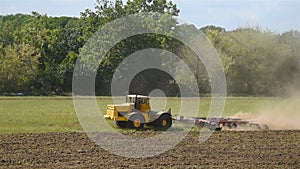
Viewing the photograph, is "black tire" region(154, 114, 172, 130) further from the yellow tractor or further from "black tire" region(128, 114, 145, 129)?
"black tire" region(128, 114, 145, 129)

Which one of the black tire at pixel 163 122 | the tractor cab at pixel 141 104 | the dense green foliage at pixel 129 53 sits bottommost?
the black tire at pixel 163 122

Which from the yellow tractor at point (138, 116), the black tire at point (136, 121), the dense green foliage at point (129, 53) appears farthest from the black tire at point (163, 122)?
the dense green foliage at point (129, 53)

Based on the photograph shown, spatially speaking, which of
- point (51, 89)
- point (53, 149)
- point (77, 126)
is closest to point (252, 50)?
point (77, 126)

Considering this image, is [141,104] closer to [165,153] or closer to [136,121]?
[136,121]

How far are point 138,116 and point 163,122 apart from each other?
1.22 metres

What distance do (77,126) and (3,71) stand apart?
124 ft

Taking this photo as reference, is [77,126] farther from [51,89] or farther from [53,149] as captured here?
[51,89]

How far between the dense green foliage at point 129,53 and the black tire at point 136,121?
1143 cm

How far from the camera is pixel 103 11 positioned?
65.8m

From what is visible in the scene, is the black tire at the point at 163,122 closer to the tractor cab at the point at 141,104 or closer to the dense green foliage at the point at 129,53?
the tractor cab at the point at 141,104

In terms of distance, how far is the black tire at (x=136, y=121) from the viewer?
23.5 meters

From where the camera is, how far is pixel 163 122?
24.0 meters

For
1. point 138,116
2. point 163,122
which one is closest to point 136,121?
point 138,116

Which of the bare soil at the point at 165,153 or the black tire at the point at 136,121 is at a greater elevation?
the black tire at the point at 136,121
